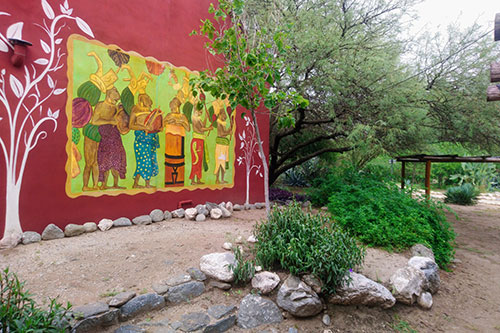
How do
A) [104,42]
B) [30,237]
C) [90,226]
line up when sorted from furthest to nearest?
1. [104,42]
2. [90,226]
3. [30,237]

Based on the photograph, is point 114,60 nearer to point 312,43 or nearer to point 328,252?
point 312,43

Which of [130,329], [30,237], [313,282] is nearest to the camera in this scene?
[130,329]

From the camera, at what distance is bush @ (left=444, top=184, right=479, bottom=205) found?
11.7 m

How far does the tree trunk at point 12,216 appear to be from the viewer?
11.1 ft

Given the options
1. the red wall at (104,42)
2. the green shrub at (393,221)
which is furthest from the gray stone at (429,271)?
the red wall at (104,42)

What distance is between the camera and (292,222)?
142 inches

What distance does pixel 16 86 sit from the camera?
351 centimetres

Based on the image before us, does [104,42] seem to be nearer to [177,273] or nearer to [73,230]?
[73,230]

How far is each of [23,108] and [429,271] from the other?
580 centimetres

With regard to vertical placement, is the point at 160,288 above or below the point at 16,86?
below

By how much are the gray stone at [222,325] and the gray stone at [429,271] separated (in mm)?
2617

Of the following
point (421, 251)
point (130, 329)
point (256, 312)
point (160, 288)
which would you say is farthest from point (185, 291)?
point (421, 251)

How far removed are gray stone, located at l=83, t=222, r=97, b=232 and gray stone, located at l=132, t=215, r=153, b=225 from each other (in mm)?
619

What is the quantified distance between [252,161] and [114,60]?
384cm
